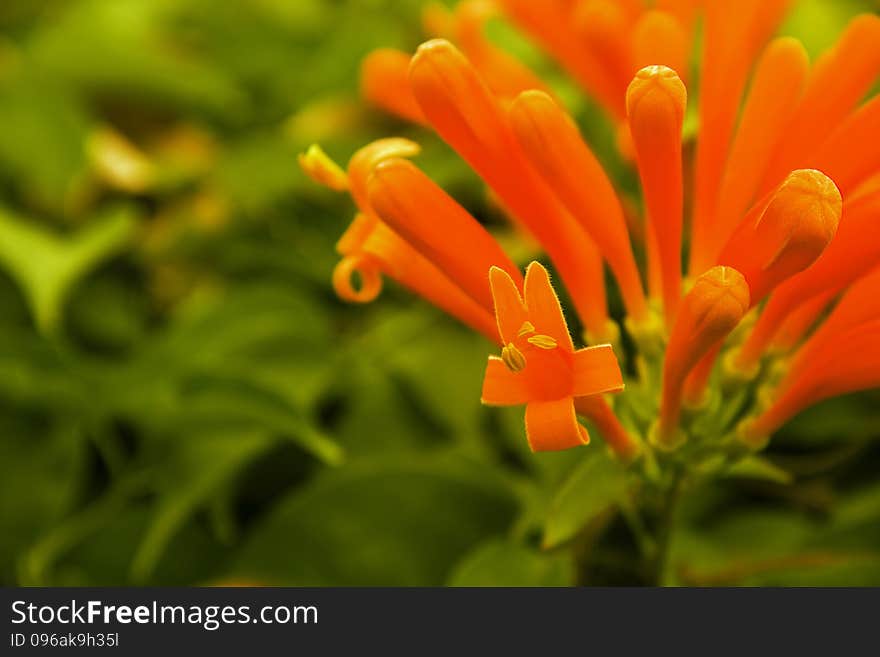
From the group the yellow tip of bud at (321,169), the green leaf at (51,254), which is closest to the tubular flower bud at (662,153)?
the yellow tip of bud at (321,169)

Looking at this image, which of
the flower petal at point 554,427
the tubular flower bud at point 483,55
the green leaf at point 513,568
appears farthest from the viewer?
the tubular flower bud at point 483,55

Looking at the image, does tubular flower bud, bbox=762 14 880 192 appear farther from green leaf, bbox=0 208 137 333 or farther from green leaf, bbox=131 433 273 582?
green leaf, bbox=0 208 137 333

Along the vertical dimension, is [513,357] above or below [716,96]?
below

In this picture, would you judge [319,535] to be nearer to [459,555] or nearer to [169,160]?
[459,555]

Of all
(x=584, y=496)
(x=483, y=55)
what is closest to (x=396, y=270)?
(x=584, y=496)

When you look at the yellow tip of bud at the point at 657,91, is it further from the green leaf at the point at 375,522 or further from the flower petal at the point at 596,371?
the green leaf at the point at 375,522

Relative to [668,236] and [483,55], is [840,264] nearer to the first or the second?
[668,236]

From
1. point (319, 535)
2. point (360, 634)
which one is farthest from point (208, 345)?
point (360, 634)
